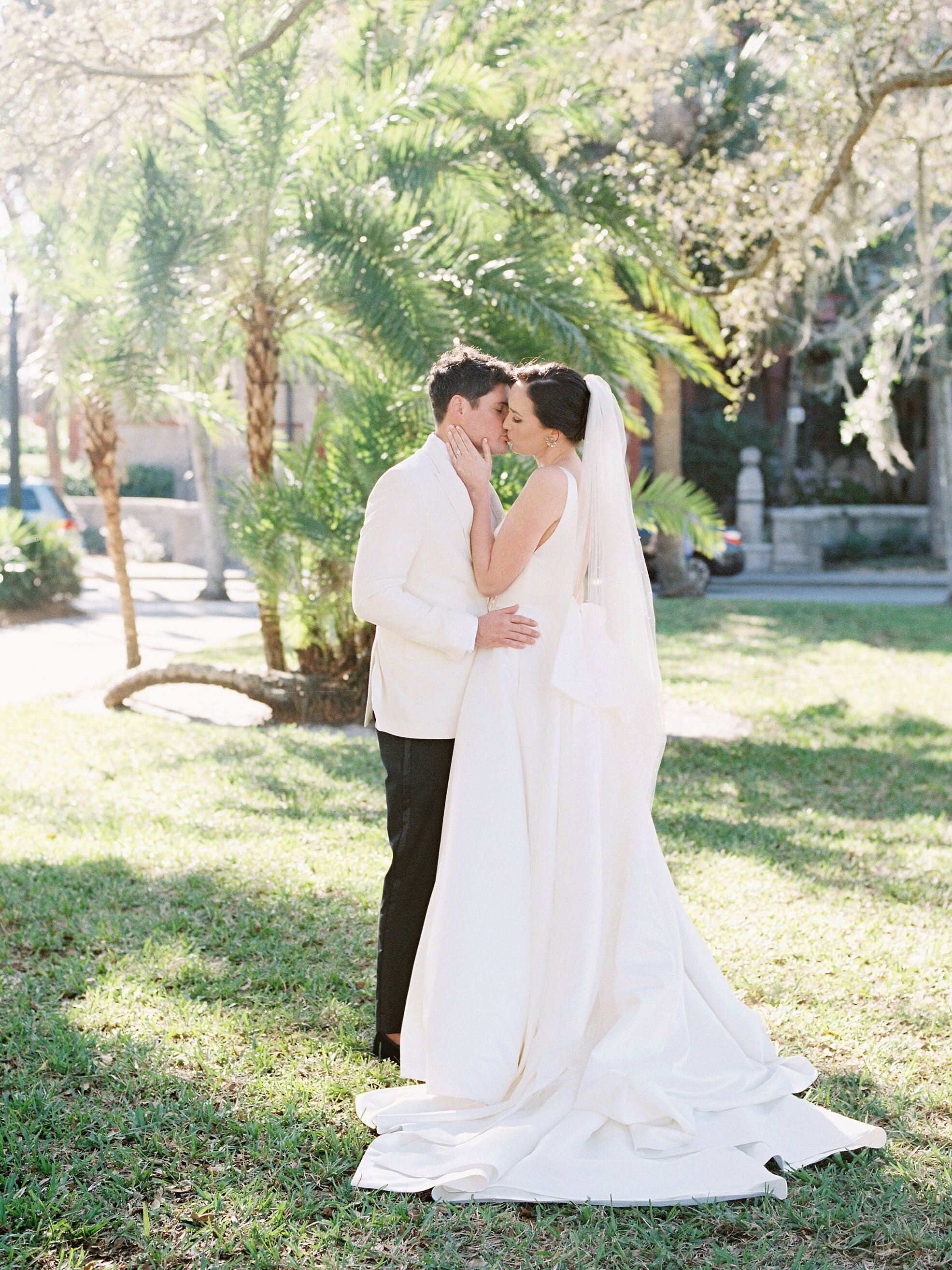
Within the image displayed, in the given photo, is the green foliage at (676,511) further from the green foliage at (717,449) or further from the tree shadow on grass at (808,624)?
the green foliage at (717,449)

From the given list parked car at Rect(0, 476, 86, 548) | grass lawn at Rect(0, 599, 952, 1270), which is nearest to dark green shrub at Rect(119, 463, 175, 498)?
parked car at Rect(0, 476, 86, 548)

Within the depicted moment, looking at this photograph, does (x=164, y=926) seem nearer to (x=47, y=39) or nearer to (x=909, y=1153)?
(x=909, y=1153)

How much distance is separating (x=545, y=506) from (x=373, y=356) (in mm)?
6539

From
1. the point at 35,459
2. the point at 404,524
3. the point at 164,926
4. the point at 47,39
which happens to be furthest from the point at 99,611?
the point at 35,459

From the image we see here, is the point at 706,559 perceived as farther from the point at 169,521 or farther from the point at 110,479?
the point at 110,479

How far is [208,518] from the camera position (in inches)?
754

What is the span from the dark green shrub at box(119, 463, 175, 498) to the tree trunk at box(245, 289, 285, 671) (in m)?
22.6

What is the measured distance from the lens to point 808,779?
790 cm

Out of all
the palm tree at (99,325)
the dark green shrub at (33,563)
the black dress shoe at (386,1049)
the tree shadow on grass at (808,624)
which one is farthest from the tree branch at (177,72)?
the tree shadow on grass at (808,624)

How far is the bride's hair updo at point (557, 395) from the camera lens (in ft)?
11.4

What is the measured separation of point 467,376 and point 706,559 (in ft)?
65.0

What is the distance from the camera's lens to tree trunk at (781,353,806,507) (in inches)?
1149

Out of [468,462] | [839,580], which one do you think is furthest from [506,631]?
[839,580]

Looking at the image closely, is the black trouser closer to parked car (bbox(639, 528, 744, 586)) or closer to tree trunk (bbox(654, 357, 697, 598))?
parked car (bbox(639, 528, 744, 586))
